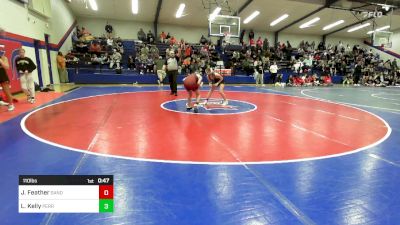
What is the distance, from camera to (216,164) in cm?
389

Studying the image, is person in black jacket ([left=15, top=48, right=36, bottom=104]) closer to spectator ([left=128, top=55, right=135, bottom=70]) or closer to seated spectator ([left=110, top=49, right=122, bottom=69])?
seated spectator ([left=110, top=49, right=122, bottom=69])

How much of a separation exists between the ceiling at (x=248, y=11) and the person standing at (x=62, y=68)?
20.4 ft

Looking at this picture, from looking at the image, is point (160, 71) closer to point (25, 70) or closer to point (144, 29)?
point (25, 70)

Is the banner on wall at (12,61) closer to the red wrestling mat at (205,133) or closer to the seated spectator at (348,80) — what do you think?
the red wrestling mat at (205,133)

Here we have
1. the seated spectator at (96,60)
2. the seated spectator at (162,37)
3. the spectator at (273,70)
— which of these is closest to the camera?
the seated spectator at (96,60)

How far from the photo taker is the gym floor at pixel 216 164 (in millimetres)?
2658

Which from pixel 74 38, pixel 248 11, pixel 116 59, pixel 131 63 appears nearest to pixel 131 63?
pixel 131 63

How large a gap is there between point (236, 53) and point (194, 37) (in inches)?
271

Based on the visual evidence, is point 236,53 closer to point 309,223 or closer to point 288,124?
point 288,124

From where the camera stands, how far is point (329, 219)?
2.57 metres

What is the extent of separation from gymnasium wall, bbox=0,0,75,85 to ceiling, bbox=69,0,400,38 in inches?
125

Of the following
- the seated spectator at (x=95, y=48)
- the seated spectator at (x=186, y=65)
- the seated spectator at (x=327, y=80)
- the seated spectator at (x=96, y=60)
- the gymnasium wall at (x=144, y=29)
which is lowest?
the seated spectator at (x=327, y=80)

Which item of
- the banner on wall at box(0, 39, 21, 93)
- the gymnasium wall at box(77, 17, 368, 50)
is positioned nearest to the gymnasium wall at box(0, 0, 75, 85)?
the banner on wall at box(0, 39, 21, 93)
